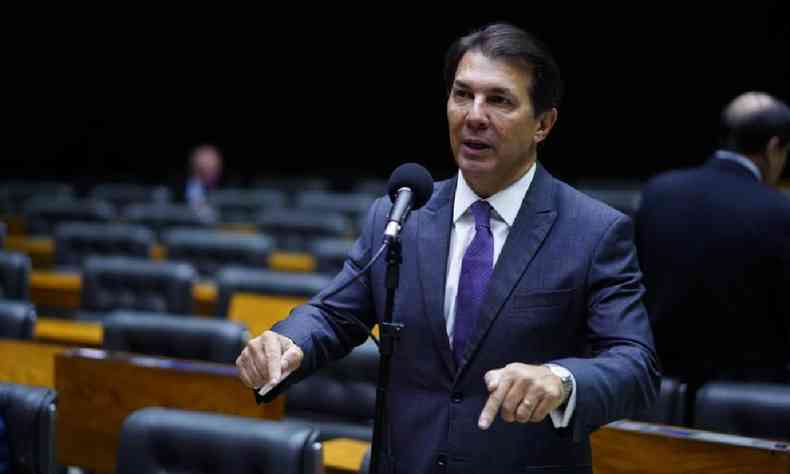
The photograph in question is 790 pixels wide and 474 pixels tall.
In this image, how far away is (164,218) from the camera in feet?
26.3

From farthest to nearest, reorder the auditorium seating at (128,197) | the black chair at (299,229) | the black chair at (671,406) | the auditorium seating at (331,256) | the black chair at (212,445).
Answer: the auditorium seating at (128,197) → the black chair at (299,229) → the auditorium seating at (331,256) → the black chair at (671,406) → the black chair at (212,445)

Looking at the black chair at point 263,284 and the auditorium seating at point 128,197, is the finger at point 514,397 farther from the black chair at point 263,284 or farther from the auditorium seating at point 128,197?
the auditorium seating at point 128,197

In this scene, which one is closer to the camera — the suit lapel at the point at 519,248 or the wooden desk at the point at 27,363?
the suit lapel at the point at 519,248

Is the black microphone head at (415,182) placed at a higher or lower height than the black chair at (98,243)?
higher

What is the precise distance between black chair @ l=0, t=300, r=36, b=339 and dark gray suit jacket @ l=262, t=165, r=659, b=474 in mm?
2374

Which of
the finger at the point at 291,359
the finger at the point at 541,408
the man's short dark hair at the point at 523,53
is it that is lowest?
the finger at the point at 541,408

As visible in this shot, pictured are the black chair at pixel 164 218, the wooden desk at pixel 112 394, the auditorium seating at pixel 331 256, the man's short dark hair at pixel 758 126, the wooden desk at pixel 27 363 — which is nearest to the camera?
the wooden desk at pixel 112 394

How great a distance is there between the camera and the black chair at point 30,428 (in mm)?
2539

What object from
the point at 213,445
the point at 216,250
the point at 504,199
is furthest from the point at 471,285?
the point at 216,250

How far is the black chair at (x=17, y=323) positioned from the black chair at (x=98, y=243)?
2.19 m

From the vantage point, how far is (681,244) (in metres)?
3.41

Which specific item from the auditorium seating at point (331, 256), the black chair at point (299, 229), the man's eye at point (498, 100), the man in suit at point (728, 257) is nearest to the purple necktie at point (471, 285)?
the man's eye at point (498, 100)

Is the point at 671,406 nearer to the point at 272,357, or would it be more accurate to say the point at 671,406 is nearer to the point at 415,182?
the point at 415,182

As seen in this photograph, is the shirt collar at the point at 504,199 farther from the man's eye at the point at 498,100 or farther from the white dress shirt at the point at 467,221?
the man's eye at the point at 498,100
